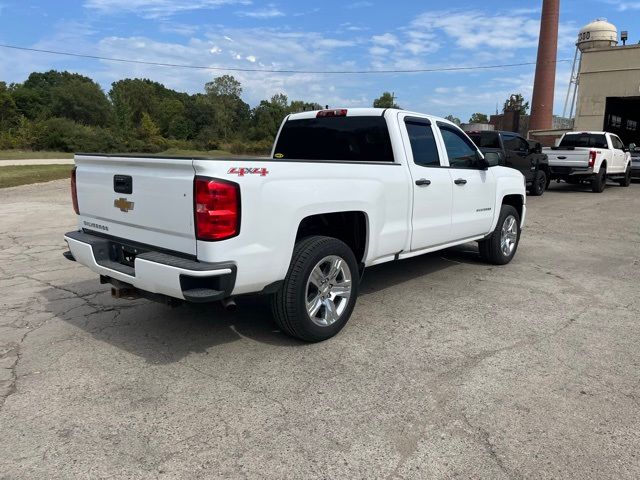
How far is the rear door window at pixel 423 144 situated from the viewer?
5195mm

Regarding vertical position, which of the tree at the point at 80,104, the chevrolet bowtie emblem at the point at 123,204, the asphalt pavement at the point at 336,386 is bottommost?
the asphalt pavement at the point at 336,386

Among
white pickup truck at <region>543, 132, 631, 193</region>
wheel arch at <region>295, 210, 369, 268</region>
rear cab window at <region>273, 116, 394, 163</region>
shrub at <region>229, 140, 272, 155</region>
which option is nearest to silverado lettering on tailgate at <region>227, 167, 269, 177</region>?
wheel arch at <region>295, 210, 369, 268</region>

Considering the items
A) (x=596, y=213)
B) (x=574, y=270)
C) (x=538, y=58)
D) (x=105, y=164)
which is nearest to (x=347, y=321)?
(x=105, y=164)

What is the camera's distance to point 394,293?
18.7 ft

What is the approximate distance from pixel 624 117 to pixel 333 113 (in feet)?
132

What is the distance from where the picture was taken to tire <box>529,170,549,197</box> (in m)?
16.5

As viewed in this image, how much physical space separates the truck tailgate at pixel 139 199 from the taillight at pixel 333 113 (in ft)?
7.82

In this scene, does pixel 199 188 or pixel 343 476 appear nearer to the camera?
pixel 343 476

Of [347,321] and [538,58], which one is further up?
[538,58]

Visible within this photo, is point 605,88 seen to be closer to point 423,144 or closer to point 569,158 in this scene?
point 569,158

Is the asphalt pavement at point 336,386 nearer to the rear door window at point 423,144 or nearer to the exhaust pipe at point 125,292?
the exhaust pipe at point 125,292

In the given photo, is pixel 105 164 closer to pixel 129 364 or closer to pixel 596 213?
pixel 129 364

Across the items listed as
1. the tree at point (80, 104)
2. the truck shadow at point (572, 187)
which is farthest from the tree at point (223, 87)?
the truck shadow at point (572, 187)

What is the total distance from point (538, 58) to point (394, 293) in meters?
42.3
